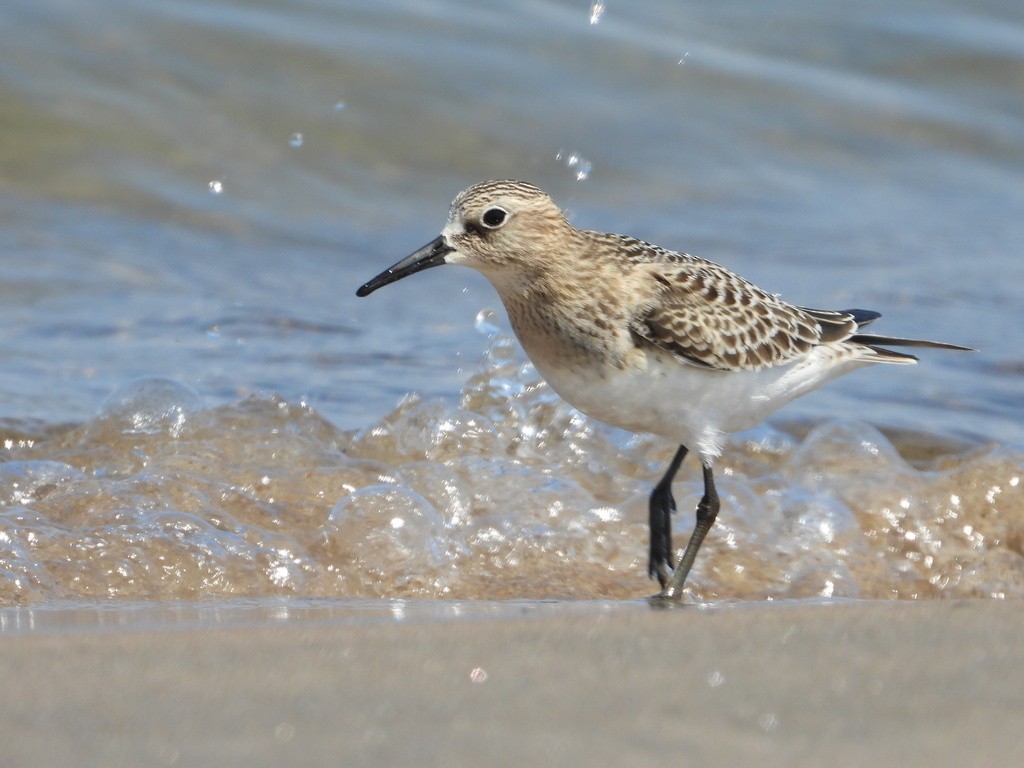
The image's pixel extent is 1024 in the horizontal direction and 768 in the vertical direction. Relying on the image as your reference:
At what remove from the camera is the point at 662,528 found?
19.6 ft

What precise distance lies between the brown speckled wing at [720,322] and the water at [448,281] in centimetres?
101

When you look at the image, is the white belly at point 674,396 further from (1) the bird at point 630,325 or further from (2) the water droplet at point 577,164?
(2) the water droplet at point 577,164

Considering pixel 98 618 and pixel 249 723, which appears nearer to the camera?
pixel 249 723

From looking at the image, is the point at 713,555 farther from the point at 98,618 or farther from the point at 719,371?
the point at 98,618

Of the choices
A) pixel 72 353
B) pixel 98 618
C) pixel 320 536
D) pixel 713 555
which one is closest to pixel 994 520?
pixel 713 555

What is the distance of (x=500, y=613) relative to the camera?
474 centimetres

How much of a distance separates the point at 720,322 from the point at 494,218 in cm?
95

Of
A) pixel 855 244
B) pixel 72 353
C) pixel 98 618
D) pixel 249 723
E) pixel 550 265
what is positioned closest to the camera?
pixel 249 723

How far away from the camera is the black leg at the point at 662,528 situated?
5934 mm

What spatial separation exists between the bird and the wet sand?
1.29m

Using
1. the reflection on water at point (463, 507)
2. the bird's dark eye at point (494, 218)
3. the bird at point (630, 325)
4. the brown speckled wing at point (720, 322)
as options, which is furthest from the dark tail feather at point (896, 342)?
the bird's dark eye at point (494, 218)

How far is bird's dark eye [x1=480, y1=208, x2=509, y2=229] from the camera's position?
18.0 ft

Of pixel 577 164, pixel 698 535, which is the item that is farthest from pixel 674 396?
pixel 577 164

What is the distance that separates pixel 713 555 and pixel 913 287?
437 cm
